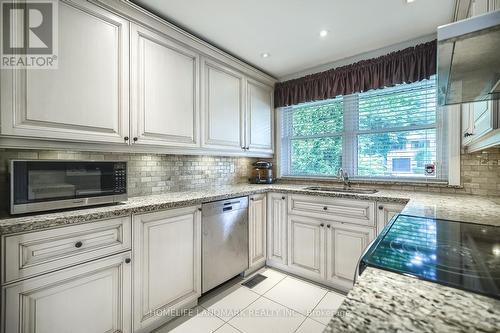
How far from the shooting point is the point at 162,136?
1924 mm

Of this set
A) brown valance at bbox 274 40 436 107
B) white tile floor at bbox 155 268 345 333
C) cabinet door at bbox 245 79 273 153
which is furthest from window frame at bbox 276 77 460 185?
white tile floor at bbox 155 268 345 333

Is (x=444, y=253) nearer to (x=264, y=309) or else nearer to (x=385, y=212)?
(x=385, y=212)

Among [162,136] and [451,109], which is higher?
[451,109]

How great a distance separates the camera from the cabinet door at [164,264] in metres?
1.54

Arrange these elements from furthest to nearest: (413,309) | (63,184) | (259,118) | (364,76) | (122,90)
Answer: (259,118) < (364,76) < (122,90) < (63,184) < (413,309)

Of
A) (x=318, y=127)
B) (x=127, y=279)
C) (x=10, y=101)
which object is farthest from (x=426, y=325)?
(x=318, y=127)

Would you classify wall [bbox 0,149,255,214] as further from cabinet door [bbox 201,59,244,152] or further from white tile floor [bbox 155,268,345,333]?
white tile floor [bbox 155,268,345,333]

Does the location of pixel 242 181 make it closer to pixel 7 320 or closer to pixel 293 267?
pixel 293 267

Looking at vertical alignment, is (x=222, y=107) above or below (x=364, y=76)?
below

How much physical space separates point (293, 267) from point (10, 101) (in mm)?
2597

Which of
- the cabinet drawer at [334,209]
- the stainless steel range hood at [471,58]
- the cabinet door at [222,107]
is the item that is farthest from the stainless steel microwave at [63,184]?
the stainless steel range hood at [471,58]

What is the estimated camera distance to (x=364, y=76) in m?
2.48

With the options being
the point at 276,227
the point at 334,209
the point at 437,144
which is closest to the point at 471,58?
the point at 334,209

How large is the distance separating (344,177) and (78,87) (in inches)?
100
